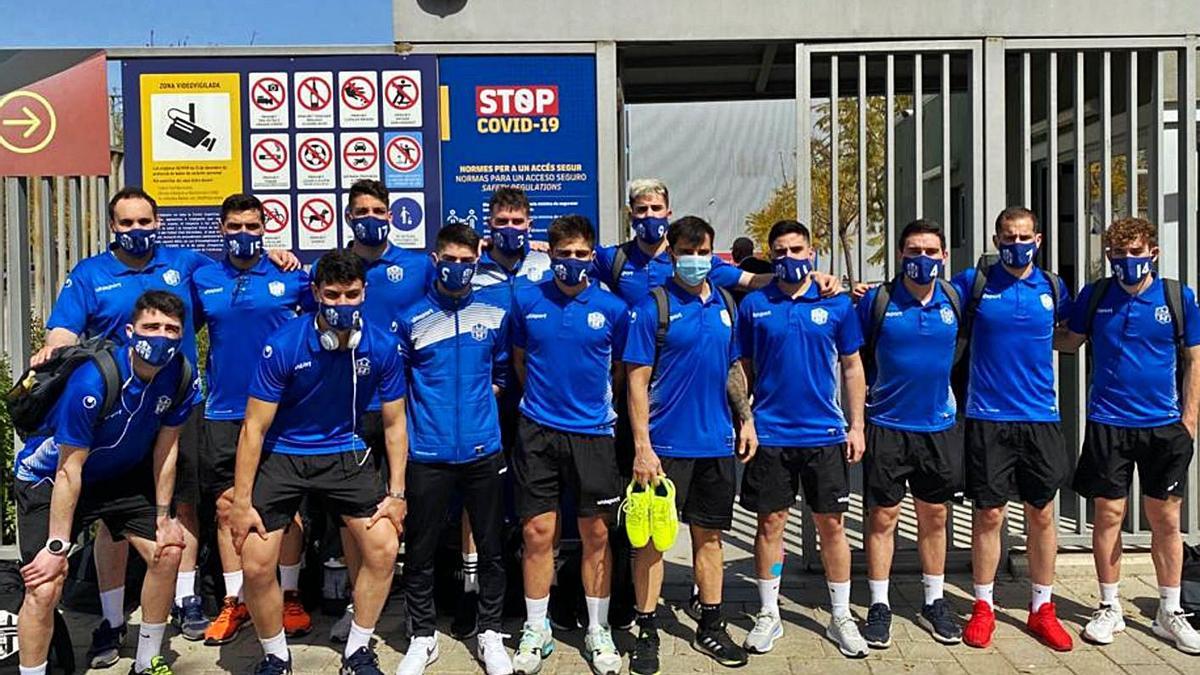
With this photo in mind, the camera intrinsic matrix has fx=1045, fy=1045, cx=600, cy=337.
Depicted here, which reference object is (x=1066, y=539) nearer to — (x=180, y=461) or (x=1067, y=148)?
(x=1067, y=148)

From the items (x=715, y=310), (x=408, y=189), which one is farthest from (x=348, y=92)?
(x=715, y=310)

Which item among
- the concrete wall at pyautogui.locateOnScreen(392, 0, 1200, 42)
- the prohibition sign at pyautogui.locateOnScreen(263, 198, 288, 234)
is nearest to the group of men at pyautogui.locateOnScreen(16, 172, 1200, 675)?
the prohibition sign at pyautogui.locateOnScreen(263, 198, 288, 234)

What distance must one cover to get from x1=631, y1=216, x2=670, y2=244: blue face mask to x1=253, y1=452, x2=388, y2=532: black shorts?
178 centimetres

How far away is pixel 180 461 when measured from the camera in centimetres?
523

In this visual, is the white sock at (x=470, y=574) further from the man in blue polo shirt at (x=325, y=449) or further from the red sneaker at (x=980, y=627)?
the red sneaker at (x=980, y=627)

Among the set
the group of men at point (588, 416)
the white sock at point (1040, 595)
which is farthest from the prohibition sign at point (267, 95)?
the white sock at point (1040, 595)

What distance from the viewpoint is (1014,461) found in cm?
523

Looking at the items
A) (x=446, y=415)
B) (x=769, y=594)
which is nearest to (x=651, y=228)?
(x=446, y=415)

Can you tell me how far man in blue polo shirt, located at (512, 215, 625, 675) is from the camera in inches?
189

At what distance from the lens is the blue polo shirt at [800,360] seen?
5.02 meters

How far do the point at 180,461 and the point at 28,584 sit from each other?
107 centimetres

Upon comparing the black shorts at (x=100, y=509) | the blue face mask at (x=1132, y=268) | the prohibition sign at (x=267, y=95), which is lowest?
the black shorts at (x=100, y=509)

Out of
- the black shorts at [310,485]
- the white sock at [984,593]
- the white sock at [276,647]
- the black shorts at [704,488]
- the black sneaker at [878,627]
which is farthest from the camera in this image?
the white sock at [984,593]

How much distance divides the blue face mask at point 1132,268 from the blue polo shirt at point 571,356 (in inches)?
97.2
